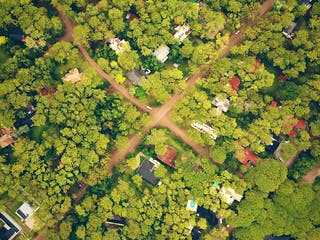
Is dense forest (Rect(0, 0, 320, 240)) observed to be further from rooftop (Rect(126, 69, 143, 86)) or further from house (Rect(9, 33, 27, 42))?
house (Rect(9, 33, 27, 42))

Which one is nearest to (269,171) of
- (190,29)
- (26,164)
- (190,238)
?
(190,238)

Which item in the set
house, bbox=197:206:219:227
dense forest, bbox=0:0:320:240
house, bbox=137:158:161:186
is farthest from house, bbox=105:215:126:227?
house, bbox=197:206:219:227

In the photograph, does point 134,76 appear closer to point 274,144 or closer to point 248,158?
point 248,158

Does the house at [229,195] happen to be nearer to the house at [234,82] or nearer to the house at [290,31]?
the house at [234,82]

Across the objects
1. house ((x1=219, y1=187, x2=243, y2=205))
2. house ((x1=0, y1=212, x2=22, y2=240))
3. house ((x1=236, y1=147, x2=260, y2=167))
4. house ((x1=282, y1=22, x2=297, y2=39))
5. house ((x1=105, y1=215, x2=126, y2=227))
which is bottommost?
house ((x1=0, y1=212, x2=22, y2=240))

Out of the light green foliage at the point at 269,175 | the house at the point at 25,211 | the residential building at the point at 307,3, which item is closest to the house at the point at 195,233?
the light green foliage at the point at 269,175

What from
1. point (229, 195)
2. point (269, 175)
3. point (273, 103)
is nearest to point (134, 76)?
point (273, 103)
